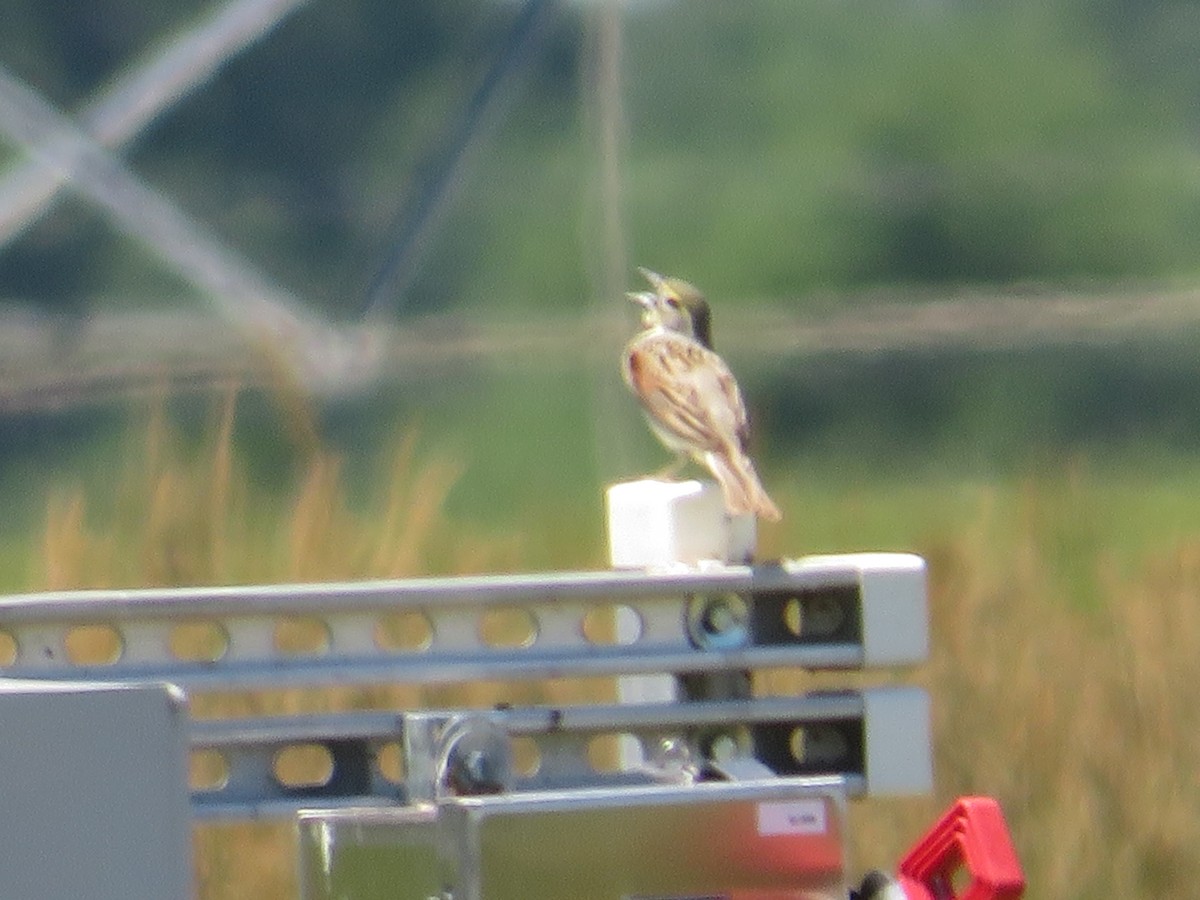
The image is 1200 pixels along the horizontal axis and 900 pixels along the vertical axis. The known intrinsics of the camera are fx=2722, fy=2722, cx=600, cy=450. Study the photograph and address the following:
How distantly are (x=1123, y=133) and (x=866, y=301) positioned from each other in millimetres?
1010

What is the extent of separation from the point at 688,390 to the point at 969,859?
1083 mm

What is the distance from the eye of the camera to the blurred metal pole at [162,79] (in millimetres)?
7008

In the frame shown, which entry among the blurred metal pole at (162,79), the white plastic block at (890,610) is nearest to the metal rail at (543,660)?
the white plastic block at (890,610)

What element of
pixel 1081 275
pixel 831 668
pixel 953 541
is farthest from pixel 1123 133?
pixel 831 668

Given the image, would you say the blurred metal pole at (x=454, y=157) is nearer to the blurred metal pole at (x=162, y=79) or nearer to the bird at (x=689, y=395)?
the blurred metal pole at (x=162, y=79)

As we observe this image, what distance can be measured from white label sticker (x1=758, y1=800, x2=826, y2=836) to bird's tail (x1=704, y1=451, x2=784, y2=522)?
1.32 feet

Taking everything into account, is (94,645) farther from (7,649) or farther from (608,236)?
(608,236)

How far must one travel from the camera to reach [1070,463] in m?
5.64

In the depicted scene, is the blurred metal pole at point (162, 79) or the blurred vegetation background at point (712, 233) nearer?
the blurred vegetation background at point (712, 233)

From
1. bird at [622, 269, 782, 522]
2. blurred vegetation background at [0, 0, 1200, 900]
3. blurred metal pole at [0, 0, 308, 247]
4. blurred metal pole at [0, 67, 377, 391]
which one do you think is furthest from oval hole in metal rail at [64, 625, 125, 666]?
blurred metal pole at [0, 0, 308, 247]

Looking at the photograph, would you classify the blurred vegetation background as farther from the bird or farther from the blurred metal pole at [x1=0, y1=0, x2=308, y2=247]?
the bird

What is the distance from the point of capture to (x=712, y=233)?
23.8 feet

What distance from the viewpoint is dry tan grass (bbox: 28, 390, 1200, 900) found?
436 centimetres

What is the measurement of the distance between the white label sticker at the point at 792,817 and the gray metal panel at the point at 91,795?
0.43m
